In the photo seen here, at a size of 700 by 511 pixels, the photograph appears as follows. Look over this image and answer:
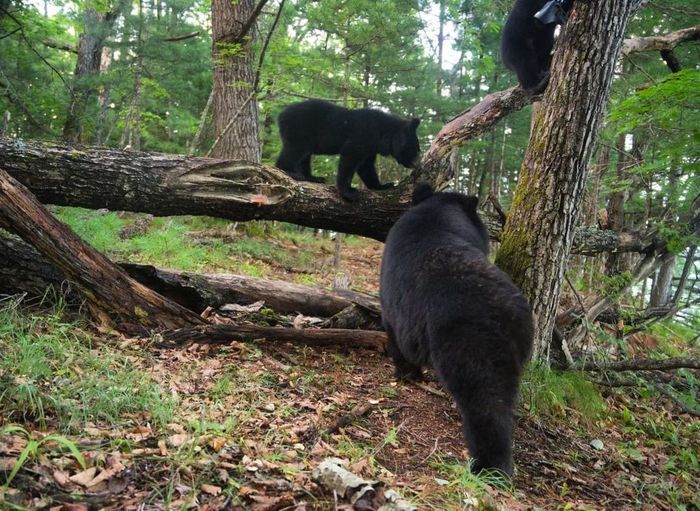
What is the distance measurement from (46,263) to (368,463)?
3.83 meters

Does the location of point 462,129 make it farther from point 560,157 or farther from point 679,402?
point 679,402

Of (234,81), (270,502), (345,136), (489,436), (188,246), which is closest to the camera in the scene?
(270,502)

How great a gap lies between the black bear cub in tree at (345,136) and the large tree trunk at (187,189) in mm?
967

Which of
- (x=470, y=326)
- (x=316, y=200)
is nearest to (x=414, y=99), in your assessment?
(x=316, y=200)

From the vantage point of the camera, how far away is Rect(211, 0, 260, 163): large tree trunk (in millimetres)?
9820

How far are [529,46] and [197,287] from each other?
17.1ft

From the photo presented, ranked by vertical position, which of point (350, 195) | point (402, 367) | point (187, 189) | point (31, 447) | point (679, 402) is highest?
point (350, 195)

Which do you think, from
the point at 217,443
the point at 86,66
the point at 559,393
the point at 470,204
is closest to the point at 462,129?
the point at 470,204

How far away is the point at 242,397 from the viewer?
381 cm

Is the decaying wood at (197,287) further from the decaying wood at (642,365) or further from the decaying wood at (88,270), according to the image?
the decaying wood at (642,365)

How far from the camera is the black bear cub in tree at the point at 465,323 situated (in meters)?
3.27

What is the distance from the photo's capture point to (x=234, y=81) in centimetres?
1016

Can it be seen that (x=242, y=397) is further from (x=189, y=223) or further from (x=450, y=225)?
(x=189, y=223)

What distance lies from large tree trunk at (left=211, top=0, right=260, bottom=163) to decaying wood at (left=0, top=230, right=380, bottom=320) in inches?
175
